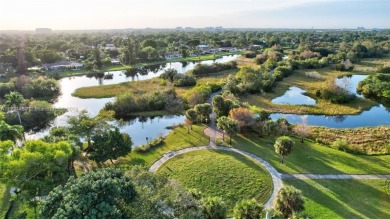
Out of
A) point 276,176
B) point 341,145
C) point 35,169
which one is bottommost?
point 276,176

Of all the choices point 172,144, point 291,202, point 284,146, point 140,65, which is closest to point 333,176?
point 284,146

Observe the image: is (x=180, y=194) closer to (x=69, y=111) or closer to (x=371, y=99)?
(x=69, y=111)

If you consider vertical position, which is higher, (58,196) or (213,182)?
(58,196)

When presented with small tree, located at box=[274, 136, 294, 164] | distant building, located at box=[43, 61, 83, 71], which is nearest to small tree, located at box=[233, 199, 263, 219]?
small tree, located at box=[274, 136, 294, 164]

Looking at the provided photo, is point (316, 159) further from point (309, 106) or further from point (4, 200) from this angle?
point (4, 200)

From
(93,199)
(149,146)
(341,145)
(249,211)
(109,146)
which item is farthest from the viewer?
(149,146)

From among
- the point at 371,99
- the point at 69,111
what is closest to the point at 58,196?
the point at 69,111
